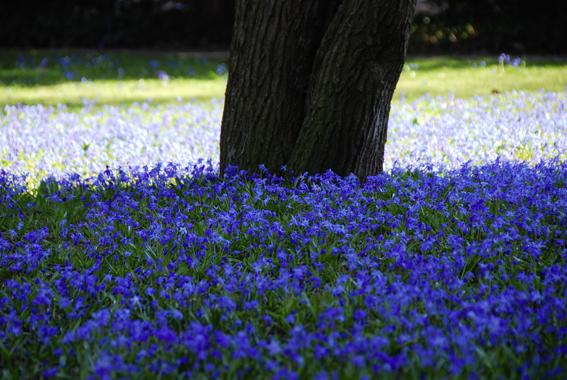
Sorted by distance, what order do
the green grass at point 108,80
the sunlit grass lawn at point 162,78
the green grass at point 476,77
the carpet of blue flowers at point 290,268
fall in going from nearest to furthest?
the carpet of blue flowers at point 290,268, the green grass at point 476,77, the sunlit grass lawn at point 162,78, the green grass at point 108,80

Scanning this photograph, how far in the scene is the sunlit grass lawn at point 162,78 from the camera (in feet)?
31.0

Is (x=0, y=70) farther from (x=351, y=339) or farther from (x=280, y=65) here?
(x=351, y=339)

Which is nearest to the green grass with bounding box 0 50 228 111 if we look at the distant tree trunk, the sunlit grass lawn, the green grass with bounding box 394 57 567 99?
the sunlit grass lawn

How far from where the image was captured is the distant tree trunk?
153 inches

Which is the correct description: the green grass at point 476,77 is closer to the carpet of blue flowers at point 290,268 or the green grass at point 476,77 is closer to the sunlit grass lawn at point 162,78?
the sunlit grass lawn at point 162,78

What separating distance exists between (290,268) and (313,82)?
78.5 inches

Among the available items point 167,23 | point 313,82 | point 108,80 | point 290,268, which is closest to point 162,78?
point 108,80

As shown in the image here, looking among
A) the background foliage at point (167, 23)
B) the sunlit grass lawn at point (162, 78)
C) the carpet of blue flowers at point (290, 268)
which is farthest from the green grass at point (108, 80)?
the carpet of blue flowers at point (290, 268)

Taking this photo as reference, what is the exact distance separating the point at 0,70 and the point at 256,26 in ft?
37.9

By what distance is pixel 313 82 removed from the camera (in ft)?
14.1

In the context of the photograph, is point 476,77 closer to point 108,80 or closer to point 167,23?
point 108,80

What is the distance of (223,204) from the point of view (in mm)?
3863

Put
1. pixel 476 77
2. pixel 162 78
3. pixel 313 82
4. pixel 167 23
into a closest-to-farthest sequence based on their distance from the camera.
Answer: pixel 313 82, pixel 476 77, pixel 162 78, pixel 167 23

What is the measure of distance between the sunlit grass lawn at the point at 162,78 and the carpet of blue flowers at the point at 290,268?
162 inches
